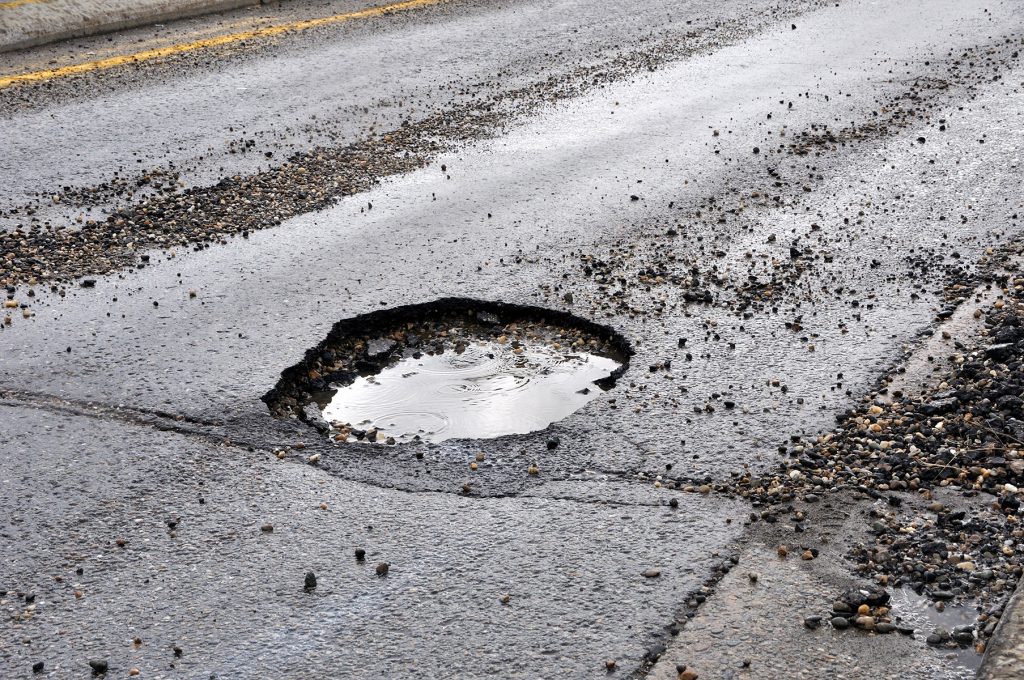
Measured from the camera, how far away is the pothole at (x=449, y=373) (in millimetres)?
4695

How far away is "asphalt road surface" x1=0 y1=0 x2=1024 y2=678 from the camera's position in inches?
136

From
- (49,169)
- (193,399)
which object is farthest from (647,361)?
(49,169)

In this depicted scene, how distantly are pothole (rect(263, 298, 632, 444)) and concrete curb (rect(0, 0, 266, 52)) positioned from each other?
6.75 m

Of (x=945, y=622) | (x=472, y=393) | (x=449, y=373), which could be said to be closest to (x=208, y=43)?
(x=449, y=373)

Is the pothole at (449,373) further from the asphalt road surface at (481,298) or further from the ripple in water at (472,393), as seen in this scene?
the asphalt road surface at (481,298)

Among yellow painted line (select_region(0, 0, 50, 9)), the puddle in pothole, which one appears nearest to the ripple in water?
the puddle in pothole

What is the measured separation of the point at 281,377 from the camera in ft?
16.2

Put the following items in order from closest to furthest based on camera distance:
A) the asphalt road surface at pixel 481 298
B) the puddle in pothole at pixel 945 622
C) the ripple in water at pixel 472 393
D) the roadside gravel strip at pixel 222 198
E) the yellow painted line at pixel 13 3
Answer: the puddle in pothole at pixel 945 622
the asphalt road surface at pixel 481 298
the ripple in water at pixel 472 393
the roadside gravel strip at pixel 222 198
the yellow painted line at pixel 13 3

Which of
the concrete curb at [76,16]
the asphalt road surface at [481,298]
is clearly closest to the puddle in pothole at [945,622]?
the asphalt road surface at [481,298]

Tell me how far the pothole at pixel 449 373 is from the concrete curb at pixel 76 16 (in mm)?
6749

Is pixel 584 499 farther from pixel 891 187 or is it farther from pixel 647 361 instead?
pixel 891 187

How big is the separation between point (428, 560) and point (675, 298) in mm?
2323

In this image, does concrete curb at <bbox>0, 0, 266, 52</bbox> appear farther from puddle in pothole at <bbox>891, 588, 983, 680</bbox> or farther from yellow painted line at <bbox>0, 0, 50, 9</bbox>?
puddle in pothole at <bbox>891, 588, 983, 680</bbox>

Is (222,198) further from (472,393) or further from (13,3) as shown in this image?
(13,3)
